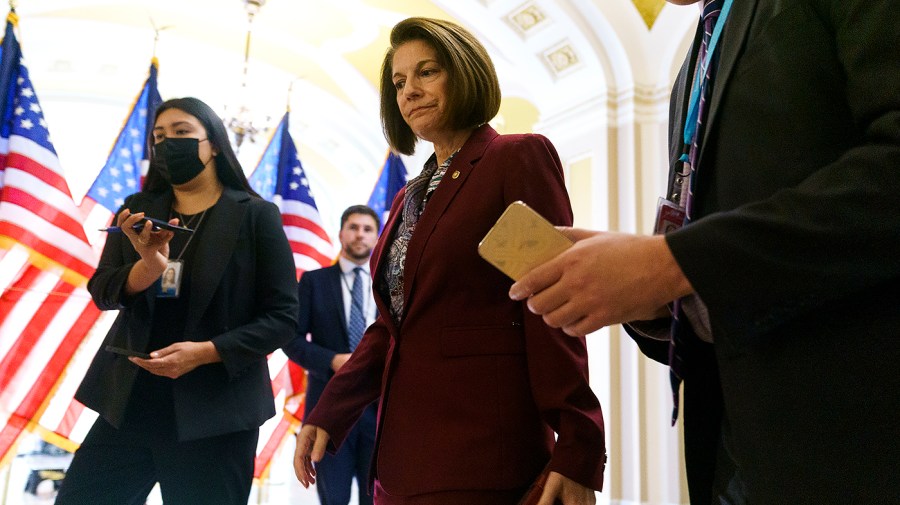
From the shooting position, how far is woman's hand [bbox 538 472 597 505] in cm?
125

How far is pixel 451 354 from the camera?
55.7 inches

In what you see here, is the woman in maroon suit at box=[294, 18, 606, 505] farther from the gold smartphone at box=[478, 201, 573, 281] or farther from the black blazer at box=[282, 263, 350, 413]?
the black blazer at box=[282, 263, 350, 413]

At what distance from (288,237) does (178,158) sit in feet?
12.4

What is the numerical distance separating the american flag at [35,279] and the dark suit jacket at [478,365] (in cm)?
284

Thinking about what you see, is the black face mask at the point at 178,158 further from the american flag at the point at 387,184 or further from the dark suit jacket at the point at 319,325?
the american flag at the point at 387,184

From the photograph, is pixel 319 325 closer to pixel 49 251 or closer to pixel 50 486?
pixel 49 251

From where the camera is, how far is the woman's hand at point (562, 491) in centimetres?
125

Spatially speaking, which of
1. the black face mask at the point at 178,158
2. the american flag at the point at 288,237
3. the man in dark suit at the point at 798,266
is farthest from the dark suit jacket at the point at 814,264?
the american flag at the point at 288,237

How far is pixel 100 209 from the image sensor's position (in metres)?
4.61

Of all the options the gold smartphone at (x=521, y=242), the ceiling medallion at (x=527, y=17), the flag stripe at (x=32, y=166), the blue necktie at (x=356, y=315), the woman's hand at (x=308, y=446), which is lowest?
the woman's hand at (x=308, y=446)

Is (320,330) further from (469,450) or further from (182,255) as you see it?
(469,450)

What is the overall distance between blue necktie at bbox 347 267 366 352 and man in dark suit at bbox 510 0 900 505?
3.52 meters

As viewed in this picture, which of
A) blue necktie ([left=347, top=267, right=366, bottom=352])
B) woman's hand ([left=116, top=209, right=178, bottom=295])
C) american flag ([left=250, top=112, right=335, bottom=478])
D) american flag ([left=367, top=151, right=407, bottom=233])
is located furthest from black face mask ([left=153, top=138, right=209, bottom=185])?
american flag ([left=367, top=151, right=407, bottom=233])

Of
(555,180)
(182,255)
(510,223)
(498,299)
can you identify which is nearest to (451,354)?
(498,299)
